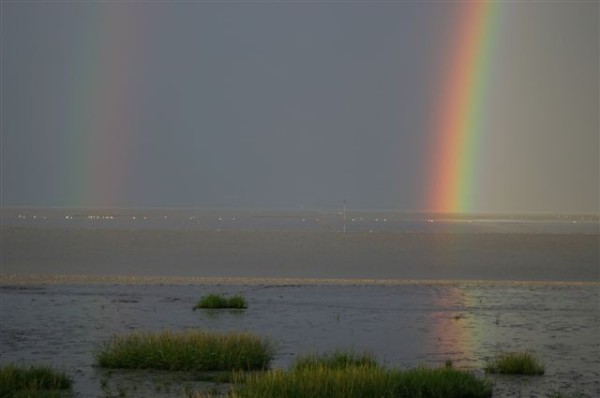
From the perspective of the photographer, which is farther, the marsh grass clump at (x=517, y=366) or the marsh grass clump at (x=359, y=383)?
the marsh grass clump at (x=517, y=366)

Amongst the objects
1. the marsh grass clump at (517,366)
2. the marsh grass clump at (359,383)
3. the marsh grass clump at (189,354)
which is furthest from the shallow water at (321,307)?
the marsh grass clump at (359,383)

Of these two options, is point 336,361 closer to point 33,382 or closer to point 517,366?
point 517,366

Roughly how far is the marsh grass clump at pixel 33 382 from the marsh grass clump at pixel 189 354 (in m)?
1.40

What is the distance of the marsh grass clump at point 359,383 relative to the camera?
10508mm

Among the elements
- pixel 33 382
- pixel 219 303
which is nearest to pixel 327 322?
pixel 219 303

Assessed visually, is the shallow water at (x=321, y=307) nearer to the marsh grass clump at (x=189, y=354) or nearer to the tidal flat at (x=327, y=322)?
the tidal flat at (x=327, y=322)

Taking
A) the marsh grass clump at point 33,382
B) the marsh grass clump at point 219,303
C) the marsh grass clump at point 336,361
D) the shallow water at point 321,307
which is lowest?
the shallow water at point 321,307

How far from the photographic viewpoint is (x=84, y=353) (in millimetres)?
15430

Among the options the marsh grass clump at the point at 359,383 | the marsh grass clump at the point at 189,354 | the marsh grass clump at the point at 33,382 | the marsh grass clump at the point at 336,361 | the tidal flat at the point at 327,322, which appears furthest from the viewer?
the marsh grass clump at the point at 189,354

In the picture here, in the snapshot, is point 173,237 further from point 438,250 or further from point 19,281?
point 19,281

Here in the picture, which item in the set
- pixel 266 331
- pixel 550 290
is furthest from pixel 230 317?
pixel 550 290

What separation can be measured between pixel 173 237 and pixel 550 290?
47.7 meters

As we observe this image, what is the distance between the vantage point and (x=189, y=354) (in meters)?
13.6

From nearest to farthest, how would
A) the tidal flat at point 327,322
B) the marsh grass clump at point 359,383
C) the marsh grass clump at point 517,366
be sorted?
1. the marsh grass clump at point 359,383
2. the tidal flat at point 327,322
3. the marsh grass clump at point 517,366
